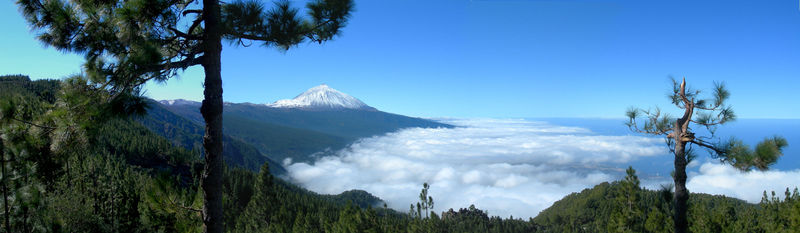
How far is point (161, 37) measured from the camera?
4574 mm

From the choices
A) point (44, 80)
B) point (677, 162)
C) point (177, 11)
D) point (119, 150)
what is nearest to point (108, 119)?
point (177, 11)

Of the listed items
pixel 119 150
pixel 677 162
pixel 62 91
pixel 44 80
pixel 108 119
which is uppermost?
pixel 44 80

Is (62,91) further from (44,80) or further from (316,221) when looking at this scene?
(44,80)

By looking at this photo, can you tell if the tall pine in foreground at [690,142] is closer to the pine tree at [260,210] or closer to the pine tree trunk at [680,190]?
the pine tree trunk at [680,190]

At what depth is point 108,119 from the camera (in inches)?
168

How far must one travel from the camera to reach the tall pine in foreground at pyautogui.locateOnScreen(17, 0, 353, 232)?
13.4 feet

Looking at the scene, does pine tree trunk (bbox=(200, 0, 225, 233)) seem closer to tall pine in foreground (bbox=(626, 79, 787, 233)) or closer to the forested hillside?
the forested hillside

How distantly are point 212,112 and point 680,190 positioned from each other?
821cm

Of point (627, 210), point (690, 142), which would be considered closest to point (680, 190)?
point (690, 142)

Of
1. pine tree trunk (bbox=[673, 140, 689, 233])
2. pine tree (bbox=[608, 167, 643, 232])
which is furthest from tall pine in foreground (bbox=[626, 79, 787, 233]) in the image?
pine tree (bbox=[608, 167, 643, 232])

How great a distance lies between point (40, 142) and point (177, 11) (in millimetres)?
2178

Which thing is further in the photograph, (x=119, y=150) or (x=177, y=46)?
(x=119, y=150)

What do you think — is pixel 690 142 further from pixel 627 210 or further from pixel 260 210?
pixel 260 210

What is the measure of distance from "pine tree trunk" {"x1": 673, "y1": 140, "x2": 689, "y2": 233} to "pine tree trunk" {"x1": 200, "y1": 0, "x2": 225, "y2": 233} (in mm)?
7806
